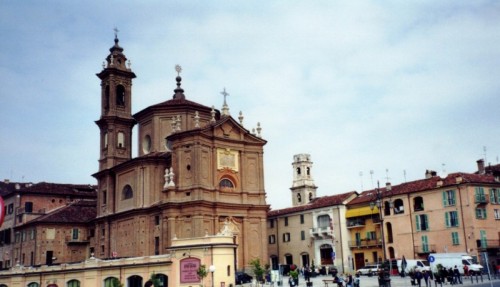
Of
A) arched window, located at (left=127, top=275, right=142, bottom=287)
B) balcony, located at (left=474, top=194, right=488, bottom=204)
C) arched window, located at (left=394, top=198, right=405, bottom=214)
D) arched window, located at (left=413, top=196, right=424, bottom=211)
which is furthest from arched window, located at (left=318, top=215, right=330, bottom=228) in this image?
arched window, located at (left=127, top=275, right=142, bottom=287)

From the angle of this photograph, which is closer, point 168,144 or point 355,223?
point 168,144

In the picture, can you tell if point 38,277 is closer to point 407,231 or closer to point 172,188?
point 172,188

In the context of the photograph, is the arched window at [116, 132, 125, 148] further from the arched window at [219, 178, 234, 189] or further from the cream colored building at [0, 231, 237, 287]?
the cream colored building at [0, 231, 237, 287]

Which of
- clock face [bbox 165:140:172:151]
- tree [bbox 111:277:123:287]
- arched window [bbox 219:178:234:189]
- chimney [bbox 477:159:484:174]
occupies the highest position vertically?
clock face [bbox 165:140:172:151]

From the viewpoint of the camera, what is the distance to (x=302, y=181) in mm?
104000

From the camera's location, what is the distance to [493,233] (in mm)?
57594

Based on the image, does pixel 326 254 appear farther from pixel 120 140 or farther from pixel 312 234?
pixel 120 140

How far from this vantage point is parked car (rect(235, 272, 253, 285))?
161 feet

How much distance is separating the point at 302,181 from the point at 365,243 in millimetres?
37308

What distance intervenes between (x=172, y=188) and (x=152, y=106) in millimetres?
12001

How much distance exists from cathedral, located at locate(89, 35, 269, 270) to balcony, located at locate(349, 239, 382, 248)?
14.3 metres

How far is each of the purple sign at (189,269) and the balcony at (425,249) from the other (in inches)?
1097

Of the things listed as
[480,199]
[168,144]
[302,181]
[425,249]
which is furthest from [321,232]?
[302,181]

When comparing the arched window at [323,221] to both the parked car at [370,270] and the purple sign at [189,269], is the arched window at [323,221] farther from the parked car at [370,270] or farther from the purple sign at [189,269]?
the purple sign at [189,269]
